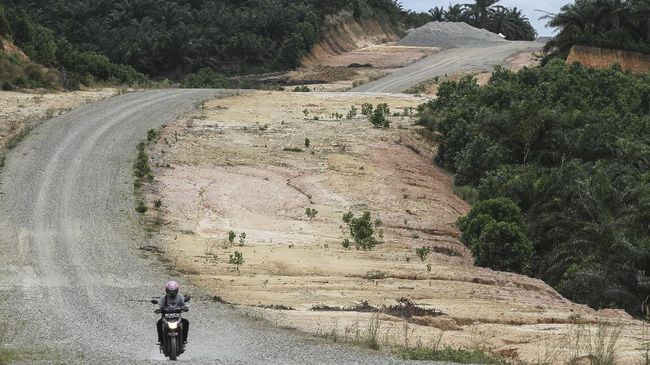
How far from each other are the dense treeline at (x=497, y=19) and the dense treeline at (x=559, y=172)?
6567 cm

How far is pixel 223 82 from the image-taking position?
68.6 metres

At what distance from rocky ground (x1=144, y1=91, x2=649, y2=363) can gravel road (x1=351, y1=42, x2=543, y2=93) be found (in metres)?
16.1

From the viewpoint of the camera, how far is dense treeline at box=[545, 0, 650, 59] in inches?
2640

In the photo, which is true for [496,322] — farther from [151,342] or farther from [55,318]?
[55,318]

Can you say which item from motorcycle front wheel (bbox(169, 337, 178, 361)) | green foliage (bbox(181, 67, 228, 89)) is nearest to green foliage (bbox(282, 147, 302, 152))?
motorcycle front wheel (bbox(169, 337, 178, 361))

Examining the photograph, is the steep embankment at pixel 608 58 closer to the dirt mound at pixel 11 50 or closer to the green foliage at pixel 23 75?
the green foliage at pixel 23 75

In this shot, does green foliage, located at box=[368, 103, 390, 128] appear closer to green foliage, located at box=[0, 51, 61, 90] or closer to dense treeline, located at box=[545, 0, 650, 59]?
green foliage, located at box=[0, 51, 61, 90]

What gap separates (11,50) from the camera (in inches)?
2247

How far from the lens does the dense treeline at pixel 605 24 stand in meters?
67.1

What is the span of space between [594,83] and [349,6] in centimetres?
4831

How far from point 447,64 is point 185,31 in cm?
2134

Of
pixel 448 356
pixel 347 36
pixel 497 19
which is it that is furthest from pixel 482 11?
pixel 448 356

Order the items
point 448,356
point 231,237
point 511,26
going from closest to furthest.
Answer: point 448,356 < point 231,237 < point 511,26

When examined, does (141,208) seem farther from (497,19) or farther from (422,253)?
(497,19)
